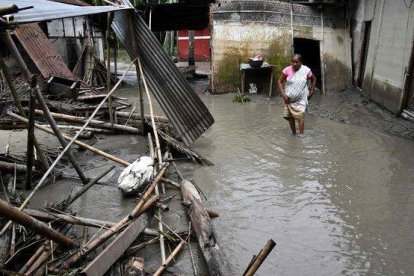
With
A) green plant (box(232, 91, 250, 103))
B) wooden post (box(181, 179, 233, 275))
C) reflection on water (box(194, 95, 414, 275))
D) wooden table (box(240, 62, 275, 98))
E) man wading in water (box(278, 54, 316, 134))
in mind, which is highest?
man wading in water (box(278, 54, 316, 134))

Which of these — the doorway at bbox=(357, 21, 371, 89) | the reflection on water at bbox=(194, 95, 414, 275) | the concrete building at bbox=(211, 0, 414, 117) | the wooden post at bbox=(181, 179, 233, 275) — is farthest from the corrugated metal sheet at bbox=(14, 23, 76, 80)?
the doorway at bbox=(357, 21, 371, 89)

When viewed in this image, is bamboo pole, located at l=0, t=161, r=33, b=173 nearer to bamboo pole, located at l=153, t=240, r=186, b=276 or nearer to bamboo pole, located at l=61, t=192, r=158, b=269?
bamboo pole, located at l=61, t=192, r=158, b=269

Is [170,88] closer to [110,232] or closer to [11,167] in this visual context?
[11,167]

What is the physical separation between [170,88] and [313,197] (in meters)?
3.05

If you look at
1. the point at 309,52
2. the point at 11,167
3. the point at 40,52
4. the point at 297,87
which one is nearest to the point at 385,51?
the point at 297,87

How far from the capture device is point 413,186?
5426 millimetres

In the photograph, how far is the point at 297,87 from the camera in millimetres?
7422

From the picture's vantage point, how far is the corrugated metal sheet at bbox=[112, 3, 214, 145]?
21.0 feet

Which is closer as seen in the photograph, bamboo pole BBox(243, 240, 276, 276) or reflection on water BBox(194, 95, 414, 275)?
bamboo pole BBox(243, 240, 276, 276)

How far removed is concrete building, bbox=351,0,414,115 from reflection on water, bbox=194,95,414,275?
152cm

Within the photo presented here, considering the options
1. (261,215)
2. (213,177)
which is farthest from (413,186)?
(213,177)

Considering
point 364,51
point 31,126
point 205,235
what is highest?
point 364,51

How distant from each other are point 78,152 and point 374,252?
5.02 metres

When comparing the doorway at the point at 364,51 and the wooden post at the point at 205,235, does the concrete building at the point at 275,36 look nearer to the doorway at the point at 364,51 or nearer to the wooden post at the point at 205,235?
the doorway at the point at 364,51
